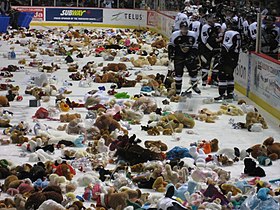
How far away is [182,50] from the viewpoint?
597 inches

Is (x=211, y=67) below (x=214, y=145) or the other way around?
the other way around

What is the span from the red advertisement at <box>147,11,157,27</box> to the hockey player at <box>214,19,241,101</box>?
17619 mm

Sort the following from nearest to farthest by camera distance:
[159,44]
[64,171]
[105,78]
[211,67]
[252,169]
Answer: [64,171] → [252,169] → [211,67] → [105,78] → [159,44]

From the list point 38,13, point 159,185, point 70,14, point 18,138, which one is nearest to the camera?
point 159,185

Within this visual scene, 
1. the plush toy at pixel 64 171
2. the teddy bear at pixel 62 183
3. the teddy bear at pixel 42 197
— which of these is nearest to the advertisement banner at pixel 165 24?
the plush toy at pixel 64 171

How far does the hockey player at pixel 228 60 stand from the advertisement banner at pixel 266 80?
20.5 inches

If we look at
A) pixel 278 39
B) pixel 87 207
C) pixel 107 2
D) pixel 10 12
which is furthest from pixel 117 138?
pixel 107 2

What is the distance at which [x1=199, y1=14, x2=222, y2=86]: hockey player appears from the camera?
16.5 metres

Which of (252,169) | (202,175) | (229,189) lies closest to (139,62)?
(252,169)

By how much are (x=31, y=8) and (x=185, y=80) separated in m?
20.6

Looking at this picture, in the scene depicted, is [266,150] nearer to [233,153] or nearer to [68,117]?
[233,153]

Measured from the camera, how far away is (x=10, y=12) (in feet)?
112

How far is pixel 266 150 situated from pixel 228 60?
4.67m

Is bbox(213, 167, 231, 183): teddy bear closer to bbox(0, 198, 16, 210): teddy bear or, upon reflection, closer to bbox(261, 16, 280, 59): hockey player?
Result: bbox(0, 198, 16, 210): teddy bear
